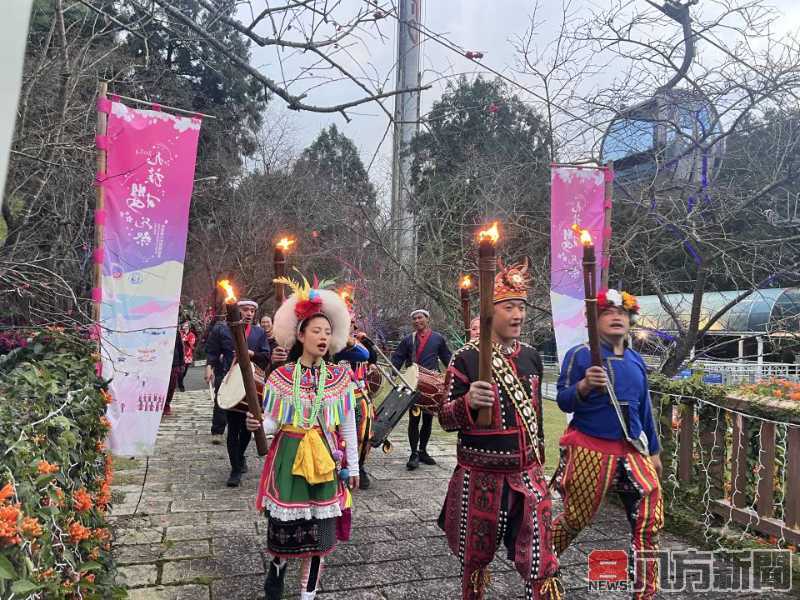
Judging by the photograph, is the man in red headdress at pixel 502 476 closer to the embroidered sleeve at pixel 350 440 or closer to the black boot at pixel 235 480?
the embroidered sleeve at pixel 350 440

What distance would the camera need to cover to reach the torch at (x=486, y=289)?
2.63 metres

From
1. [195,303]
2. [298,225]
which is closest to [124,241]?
[298,225]

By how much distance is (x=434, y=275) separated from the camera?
32.7 ft

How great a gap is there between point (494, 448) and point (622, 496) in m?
0.99

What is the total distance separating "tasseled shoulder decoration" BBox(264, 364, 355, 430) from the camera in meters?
3.40

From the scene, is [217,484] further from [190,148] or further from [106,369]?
[190,148]

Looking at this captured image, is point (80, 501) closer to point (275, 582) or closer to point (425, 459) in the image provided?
point (275, 582)

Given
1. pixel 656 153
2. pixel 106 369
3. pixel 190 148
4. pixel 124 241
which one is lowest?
pixel 106 369

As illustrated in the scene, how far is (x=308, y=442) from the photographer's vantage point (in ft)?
11.0

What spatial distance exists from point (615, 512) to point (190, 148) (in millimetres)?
5166

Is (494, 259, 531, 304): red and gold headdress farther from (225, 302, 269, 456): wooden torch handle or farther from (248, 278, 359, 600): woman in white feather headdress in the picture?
(225, 302, 269, 456): wooden torch handle

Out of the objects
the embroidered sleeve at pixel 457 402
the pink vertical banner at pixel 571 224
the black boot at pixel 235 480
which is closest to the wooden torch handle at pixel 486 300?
the embroidered sleeve at pixel 457 402

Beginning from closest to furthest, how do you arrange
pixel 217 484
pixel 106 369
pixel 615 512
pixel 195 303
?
pixel 106 369, pixel 615 512, pixel 217 484, pixel 195 303

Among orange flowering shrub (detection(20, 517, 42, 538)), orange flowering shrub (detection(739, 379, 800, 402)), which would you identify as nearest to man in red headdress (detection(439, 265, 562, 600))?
orange flowering shrub (detection(20, 517, 42, 538))
